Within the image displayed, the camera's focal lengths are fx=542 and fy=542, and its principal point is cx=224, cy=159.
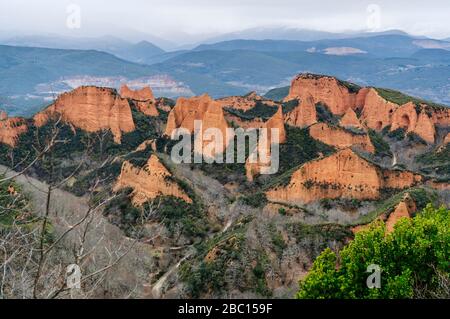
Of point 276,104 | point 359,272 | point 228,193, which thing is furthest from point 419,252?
point 276,104

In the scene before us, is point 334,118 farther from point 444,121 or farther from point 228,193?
point 228,193

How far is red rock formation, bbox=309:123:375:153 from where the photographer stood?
6844 cm

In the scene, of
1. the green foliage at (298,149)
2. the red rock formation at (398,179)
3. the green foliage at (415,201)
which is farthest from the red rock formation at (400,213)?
the green foliage at (298,149)

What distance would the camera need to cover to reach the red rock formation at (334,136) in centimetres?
6844

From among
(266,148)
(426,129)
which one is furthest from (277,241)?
(426,129)

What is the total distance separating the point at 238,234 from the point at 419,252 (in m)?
16.3

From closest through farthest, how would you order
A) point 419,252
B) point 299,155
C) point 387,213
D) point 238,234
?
point 419,252
point 238,234
point 387,213
point 299,155

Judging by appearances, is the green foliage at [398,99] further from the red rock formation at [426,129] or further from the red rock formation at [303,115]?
the red rock formation at [303,115]

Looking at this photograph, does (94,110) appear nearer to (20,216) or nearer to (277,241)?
(277,241)

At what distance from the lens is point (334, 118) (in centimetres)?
9319

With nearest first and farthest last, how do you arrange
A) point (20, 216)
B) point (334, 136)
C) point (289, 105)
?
point (20, 216)
point (334, 136)
point (289, 105)

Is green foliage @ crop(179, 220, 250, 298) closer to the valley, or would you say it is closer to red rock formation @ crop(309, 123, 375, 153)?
the valley

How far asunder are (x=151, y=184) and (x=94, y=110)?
95.8 feet

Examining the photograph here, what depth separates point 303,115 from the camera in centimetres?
7900
